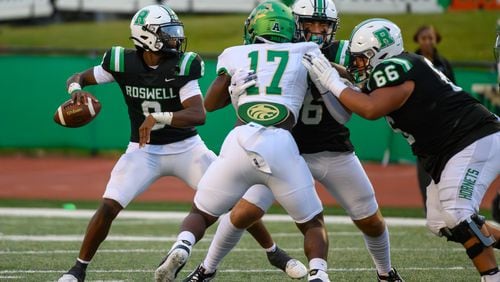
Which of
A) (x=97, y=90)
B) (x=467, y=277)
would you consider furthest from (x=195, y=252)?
(x=97, y=90)

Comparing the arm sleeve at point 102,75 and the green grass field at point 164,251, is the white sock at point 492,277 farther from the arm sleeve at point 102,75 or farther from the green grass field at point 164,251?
the arm sleeve at point 102,75

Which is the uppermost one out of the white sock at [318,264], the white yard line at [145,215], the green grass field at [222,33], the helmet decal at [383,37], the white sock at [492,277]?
the helmet decal at [383,37]

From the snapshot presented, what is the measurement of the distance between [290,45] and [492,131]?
123cm

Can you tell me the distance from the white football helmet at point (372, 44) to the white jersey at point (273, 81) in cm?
29

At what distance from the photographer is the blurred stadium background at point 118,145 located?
7.54m

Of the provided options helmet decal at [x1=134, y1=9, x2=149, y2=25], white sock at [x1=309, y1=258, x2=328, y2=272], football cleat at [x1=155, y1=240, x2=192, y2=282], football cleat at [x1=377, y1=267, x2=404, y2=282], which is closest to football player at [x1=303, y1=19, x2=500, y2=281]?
football cleat at [x1=377, y1=267, x2=404, y2=282]

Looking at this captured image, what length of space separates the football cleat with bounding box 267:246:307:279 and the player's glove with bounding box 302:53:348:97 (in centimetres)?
138

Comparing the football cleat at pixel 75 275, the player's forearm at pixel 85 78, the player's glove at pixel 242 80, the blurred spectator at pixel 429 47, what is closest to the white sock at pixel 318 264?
the player's glove at pixel 242 80

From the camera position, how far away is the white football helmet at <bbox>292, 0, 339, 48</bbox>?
20.1 feet

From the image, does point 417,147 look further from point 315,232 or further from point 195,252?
point 195,252

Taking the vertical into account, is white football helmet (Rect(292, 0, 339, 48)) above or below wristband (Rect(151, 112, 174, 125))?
above

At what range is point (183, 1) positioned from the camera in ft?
71.8

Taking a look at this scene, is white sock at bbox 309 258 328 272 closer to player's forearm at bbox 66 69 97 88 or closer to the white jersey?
the white jersey

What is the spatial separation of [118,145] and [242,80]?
37.0 feet
